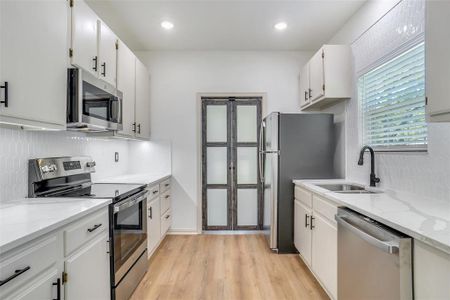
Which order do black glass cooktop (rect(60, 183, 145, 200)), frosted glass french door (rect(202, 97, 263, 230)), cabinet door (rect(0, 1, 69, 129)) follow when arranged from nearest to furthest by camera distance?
cabinet door (rect(0, 1, 69, 129)) < black glass cooktop (rect(60, 183, 145, 200)) < frosted glass french door (rect(202, 97, 263, 230))

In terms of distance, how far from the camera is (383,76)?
2256 millimetres

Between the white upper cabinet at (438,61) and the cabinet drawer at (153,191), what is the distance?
2402mm

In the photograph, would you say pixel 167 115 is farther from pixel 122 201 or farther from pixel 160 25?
pixel 122 201

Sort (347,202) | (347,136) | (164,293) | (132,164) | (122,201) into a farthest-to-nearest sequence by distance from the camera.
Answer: (132,164)
(347,136)
(164,293)
(122,201)
(347,202)

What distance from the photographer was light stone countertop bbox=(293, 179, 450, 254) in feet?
3.35

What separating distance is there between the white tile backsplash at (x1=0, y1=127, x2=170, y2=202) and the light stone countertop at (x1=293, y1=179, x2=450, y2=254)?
2.17 meters

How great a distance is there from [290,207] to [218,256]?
1025mm

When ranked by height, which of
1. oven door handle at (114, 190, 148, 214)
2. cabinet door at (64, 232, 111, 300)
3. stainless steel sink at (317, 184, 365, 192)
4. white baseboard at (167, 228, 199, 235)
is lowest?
white baseboard at (167, 228, 199, 235)

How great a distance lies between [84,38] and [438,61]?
2.25 m

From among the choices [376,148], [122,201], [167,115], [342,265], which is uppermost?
[167,115]

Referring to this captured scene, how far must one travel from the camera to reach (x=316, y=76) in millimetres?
3004

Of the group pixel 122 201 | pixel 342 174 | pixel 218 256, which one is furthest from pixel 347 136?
pixel 122 201

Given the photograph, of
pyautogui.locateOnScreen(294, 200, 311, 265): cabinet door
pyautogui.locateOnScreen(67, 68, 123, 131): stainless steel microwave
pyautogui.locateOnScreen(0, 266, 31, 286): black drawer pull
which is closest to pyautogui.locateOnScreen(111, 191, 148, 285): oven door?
pyautogui.locateOnScreen(67, 68, 123, 131): stainless steel microwave

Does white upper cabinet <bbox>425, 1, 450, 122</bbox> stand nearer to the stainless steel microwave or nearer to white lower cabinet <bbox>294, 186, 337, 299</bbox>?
white lower cabinet <bbox>294, 186, 337, 299</bbox>
